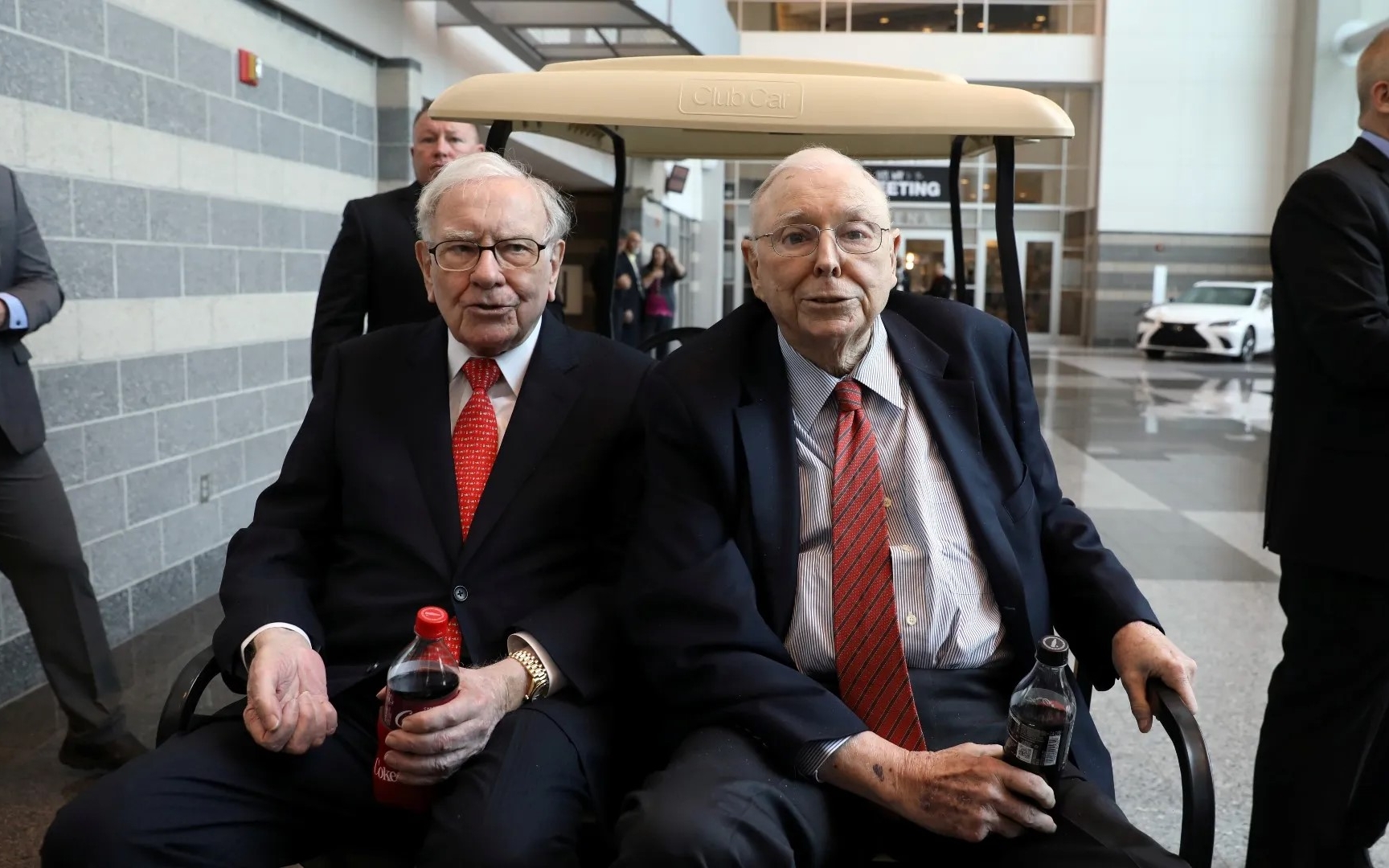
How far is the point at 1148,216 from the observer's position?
2592cm

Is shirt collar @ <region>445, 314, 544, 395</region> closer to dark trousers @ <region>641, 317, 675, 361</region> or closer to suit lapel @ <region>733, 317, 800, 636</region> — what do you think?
suit lapel @ <region>733, 317, 800, 636</region>

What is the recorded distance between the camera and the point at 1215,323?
822 inches

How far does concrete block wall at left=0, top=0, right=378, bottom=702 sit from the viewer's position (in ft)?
13.0

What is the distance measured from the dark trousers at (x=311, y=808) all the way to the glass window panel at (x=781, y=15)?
87.4 feet

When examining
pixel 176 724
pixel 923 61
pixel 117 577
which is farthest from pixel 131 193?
pixel 923 61

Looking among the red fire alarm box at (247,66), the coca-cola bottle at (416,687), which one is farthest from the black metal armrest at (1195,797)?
the red fire alarm box at (247,66)

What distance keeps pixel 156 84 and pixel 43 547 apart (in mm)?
2100

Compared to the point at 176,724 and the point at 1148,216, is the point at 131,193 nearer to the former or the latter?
the point at 176,724


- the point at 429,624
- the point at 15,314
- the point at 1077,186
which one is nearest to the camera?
the point at 429,624

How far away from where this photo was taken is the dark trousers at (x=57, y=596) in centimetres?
333

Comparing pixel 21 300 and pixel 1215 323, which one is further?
pixel 1215 323

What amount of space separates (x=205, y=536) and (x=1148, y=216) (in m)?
24.8

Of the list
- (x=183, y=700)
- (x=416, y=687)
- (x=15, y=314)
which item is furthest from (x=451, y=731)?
(x=15, y=314)

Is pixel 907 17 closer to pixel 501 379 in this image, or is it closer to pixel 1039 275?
pixel 1039 275
